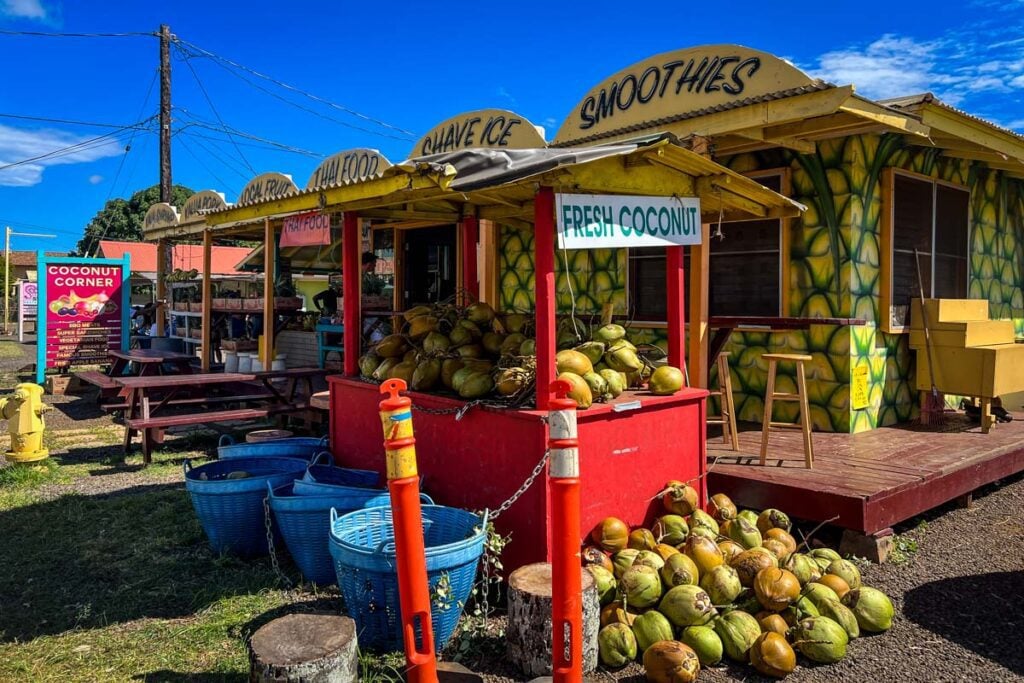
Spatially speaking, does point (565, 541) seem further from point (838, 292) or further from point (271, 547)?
point (838, 292)

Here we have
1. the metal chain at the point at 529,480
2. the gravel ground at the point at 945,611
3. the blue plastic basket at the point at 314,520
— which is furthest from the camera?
the blue plastic basket at the point at 314,520

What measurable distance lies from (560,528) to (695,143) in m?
4.14

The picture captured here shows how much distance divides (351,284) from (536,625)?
10.8ft

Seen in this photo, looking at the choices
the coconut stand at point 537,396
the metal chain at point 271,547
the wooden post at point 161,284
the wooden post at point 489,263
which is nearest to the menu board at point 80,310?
the wooden post at point 161,284

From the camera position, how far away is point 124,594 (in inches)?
173

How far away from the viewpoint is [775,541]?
4430 mm

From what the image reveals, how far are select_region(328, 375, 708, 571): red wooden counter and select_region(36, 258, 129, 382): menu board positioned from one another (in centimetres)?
996

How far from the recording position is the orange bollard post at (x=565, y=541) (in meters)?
2.70

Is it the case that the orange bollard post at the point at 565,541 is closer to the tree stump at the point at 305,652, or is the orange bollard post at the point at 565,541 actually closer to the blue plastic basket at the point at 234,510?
the tree stump at the point at 305,652

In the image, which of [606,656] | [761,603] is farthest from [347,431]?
[761,603]

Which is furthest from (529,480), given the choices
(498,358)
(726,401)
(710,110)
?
(710,110)

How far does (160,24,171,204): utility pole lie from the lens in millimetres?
19109

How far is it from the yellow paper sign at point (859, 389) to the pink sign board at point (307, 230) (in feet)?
20.4

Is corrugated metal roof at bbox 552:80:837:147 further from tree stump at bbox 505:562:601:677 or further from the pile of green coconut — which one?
tree stump at bbox 505:562:601:677
